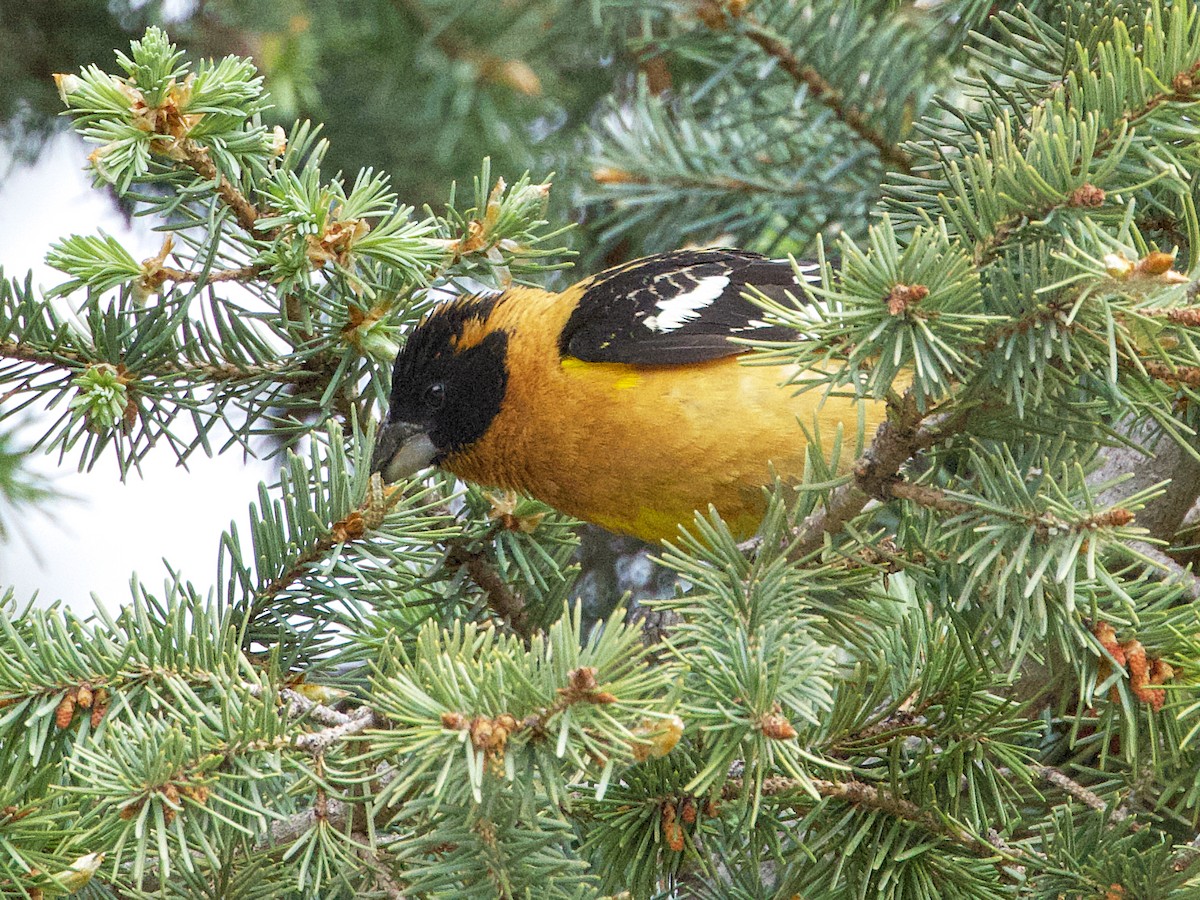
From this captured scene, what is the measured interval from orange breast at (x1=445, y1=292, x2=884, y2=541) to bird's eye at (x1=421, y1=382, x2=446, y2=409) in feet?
0.50

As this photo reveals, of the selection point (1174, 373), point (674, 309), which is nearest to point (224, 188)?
point (674, 309)

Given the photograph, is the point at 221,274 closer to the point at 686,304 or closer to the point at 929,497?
the point at 686,304

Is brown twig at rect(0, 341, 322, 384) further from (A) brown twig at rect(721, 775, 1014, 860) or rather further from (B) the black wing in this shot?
(A) brown twig at rect(721, 775, 1014, 860)

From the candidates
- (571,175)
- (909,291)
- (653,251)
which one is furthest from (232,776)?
(571,175)

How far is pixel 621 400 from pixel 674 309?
0.32 m

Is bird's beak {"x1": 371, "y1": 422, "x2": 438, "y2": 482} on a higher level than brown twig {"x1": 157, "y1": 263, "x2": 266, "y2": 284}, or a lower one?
lower

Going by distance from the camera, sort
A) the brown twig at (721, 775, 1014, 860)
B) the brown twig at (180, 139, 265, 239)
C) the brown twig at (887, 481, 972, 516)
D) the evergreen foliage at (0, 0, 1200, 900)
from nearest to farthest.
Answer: the evergreen foliage at (0, 0, 1200, 900) < the brown twig at (887, 481, 972, 516) < the brown twig at (721, 775, 1014, 860) < the brown twig at (180, 139, 265, 239)

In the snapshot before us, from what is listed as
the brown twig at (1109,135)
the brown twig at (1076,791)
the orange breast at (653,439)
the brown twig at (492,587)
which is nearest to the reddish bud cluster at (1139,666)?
the brown twig at (1076,791)

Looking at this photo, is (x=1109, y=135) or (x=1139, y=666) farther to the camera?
(x=1139, y=666)

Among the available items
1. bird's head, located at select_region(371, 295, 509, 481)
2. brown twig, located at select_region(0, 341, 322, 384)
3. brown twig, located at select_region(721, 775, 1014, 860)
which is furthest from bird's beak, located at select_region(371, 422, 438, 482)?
brown twig, located at select_region(721, 775, 1014, 860)

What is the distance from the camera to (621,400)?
2.89 metres

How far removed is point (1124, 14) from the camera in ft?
7.45

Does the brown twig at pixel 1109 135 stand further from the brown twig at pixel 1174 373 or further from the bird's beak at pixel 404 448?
the bird's beak at pixel 404 448

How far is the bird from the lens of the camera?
2744mm
